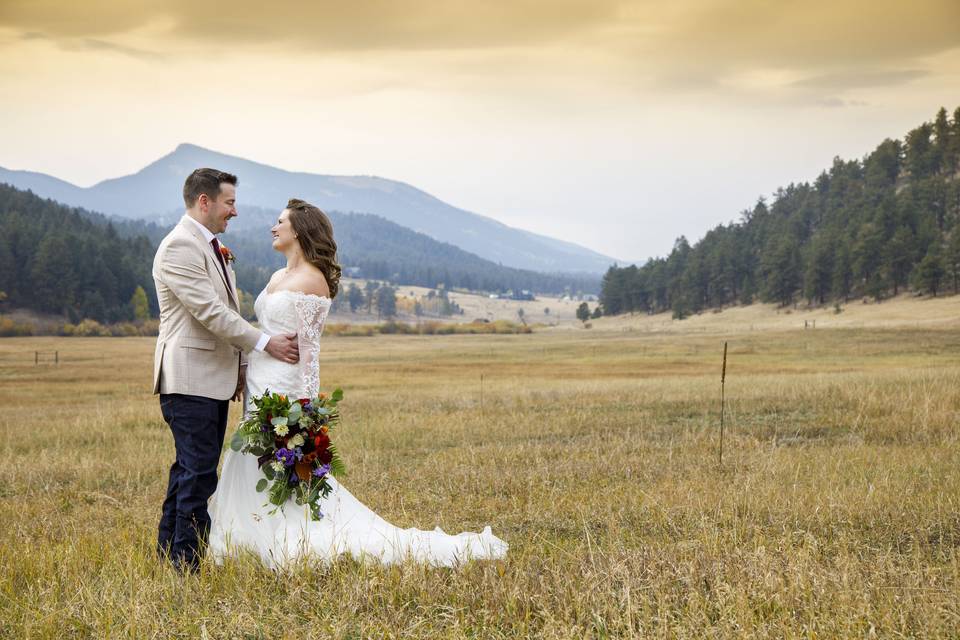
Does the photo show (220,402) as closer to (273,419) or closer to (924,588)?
(273,419)

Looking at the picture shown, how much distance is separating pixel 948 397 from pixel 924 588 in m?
13.6

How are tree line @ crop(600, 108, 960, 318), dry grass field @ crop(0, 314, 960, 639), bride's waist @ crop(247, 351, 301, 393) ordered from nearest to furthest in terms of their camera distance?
1. dry grass field @ crop(0, 314, 960, 639)
2. bride's waist @ crop(247, 351, 301, 393)
3. tree line @ crop(600, 108, 960, 318)

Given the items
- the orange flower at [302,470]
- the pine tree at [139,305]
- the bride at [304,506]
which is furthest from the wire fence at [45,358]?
the orange flower at [302,470]

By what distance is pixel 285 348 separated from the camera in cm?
726

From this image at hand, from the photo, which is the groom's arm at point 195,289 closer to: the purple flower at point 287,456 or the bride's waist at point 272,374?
the bride's waist at point 272,374

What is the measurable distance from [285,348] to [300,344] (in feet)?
0.55

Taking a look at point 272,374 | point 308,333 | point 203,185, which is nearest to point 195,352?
point 272,374

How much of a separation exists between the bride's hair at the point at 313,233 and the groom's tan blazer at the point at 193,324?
777 mm

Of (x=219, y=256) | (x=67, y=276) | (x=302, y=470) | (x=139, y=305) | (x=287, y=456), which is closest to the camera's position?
(x=287, y=456)

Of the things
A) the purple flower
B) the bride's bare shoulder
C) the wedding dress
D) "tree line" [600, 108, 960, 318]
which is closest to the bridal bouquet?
the purple flower

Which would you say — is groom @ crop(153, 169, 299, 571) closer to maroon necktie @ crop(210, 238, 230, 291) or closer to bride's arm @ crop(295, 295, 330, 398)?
maroon necktie @ crop(210, 238, 230, 291)

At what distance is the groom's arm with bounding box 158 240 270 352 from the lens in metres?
6.75

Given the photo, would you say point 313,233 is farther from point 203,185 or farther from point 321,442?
point 321,442

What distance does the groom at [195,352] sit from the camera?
6.76m
